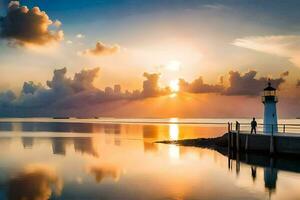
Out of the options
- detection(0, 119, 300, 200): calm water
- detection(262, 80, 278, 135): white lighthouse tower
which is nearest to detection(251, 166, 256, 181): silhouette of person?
detection(0, 119, 300, 200): calm water

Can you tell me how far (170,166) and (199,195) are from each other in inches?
609

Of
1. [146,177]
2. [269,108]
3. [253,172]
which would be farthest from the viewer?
[269,108]

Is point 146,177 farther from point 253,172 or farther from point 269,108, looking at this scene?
point 269,108

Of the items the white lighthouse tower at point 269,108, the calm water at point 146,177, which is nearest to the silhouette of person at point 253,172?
the calm water at point 146,177

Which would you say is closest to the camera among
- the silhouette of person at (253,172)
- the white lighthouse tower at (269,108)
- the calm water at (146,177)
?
the calm water at (146,177)

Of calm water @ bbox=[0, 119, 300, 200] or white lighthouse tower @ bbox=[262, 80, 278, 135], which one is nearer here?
calm water @ bbox=[0, 119, 300, 200]

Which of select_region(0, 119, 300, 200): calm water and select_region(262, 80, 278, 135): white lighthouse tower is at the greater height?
select_region(262, 80, 278, 135): white lighthouse tower

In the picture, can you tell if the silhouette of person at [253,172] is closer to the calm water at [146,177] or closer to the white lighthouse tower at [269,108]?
the calm water at [146,177]

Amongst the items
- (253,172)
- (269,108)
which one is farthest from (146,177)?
(269,108)

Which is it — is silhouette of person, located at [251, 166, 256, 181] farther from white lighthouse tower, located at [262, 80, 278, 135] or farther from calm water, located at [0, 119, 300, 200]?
white lighthouse tower, located at [262, 80, 278, 135]

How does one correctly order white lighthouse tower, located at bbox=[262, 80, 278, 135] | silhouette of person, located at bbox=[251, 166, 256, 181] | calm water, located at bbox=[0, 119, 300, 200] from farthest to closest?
white lighthouse tower, located at bbox=[262, 80, 278, 135], silhouette of person, located at bbox=[251, 166, 256, 181], calm water, located at bbox=[0, 119, 300, 200]

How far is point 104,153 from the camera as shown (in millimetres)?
56812

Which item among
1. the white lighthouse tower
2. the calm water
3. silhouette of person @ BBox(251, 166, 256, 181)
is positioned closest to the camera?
the calm water

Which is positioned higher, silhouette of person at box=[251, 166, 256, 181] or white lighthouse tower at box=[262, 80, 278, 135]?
white lighthouse tower at box=[262, 80, 278, 135]
